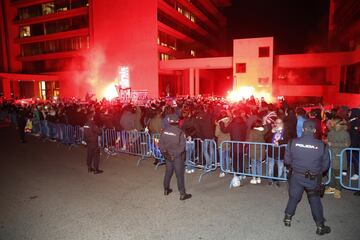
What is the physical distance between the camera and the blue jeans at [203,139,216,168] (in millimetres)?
8125

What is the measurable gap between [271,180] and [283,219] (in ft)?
6.42

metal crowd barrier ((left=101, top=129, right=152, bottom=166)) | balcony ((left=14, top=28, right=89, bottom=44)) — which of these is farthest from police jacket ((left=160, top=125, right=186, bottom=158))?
balcony ((left=14, top=28, right=89, bottom=44))

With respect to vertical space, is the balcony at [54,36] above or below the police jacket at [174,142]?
above

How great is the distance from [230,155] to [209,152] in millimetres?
838

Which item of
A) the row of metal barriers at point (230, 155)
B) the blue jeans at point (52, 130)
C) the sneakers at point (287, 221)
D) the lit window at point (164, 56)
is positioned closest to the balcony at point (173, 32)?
the lit window at point (164, 56)

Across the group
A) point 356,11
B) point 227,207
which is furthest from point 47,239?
point 356,11

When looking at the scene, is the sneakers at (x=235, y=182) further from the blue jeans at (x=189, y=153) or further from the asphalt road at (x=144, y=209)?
the blue jeans at (x=189, y=153)

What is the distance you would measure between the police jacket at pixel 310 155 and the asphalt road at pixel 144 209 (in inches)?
46.7

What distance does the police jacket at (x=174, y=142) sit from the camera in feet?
20.5

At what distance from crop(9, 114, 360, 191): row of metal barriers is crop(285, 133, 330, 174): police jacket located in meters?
1.93

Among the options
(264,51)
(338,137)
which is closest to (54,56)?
(264,51)

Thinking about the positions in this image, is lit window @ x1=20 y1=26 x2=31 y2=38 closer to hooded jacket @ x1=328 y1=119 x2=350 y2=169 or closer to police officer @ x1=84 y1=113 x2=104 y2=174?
police officer @ x1=84 y1=113 x2=104 y2=174

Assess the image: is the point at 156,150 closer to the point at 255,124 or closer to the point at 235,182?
the point at 235,182

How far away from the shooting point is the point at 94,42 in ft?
136
